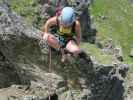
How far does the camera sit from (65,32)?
2208 cm

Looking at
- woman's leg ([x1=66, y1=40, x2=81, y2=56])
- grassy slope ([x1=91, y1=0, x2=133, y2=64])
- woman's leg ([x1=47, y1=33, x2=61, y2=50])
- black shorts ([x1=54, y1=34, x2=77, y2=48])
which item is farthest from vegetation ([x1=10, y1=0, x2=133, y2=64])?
black shorts ([x1=54, y1=34, x2=77, y2=48])

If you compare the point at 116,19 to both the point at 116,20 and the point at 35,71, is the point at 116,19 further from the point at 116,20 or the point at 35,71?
the point at 35,71

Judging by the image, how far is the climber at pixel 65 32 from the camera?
21.1 meters

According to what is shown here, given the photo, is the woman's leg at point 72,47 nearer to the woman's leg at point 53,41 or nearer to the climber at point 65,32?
the climber at point 65,32

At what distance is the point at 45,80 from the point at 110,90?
5.98m

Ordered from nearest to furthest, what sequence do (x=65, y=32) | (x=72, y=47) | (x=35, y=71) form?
(x=65, y=32)
(x=72, y=47)
(x=35, y=71)

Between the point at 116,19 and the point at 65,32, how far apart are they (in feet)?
225

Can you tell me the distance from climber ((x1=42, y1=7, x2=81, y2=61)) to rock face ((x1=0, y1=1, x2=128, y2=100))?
2.34 metres

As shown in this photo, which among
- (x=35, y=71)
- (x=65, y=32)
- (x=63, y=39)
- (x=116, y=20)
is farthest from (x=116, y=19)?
(x=65, y=32)

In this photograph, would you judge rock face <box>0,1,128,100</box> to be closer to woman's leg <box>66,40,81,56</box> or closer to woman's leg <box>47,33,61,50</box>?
woman's leg <box>47,33,61,50</box>

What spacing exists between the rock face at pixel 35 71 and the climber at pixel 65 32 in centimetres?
234

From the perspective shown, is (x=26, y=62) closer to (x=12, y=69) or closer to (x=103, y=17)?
(x=12, y=69)

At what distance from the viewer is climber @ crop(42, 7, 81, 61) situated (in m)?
21.1

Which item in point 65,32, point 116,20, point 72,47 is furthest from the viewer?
point 116,20
